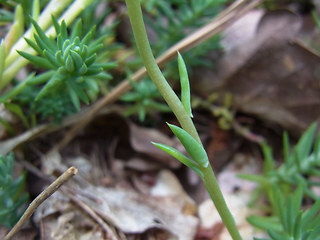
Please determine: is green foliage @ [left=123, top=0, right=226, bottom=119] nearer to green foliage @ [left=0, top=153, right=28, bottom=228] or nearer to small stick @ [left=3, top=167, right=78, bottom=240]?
green foliage @ [left=0, top=153, right=28, bottom=228]

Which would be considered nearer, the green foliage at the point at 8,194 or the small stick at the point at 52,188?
the small stick at the point at 52,188

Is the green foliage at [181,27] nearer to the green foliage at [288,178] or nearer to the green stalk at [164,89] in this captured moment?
the green foliage at [288,178]

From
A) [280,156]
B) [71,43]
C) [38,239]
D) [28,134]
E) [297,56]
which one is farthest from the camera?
[280,156]

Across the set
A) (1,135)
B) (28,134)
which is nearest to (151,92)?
(28,134)

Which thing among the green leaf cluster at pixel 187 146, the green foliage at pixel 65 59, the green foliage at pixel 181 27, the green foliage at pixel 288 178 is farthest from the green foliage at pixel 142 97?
the green leaf cluster at pixel 187 146

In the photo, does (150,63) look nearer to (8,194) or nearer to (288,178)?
(8,194)

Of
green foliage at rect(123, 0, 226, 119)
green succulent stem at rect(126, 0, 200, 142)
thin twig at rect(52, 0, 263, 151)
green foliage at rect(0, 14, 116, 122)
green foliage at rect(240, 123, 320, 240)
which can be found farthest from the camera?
green foliage at rect(123, 0, 226, 119)

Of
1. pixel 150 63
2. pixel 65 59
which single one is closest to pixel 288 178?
pixel 150 63

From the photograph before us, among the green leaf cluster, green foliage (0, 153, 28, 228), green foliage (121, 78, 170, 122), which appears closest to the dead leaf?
green foliage (0, 153, 28, 228)

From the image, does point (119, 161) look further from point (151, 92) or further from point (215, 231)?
point (215, 231)
